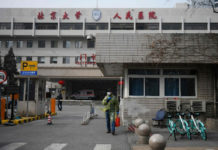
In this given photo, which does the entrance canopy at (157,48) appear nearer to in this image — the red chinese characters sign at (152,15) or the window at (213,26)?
the red chinese characters sign at (152,15)

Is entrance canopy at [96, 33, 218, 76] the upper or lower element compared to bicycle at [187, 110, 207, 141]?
upper

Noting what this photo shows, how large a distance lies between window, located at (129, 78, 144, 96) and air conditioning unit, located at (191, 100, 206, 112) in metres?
2.44

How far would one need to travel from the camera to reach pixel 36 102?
1576cm

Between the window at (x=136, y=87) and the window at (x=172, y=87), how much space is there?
122cm

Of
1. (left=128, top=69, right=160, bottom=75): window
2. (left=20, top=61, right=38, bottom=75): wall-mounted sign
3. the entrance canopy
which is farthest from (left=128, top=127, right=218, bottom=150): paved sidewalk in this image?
(left=20, top=61, right=38, bottom=75): wall-mounted sign

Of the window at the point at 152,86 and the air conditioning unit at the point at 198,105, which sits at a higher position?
the window at the point at 152,86

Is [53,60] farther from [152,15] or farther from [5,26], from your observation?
[152,15]

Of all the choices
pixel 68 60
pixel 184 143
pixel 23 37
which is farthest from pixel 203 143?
pixel 23 37

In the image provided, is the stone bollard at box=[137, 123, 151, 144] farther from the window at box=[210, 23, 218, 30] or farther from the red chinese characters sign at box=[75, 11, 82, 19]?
the window at box=[210, 23, 218, 30]

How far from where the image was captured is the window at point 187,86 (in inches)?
457

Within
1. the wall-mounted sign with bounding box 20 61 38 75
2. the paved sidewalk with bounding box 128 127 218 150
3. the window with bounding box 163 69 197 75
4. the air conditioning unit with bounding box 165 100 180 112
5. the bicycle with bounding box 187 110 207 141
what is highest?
the wall-mounted sign with bounding box 20 61 38 75

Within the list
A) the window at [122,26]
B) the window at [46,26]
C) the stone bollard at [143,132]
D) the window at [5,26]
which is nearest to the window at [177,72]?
the stone bollard at [143,132]

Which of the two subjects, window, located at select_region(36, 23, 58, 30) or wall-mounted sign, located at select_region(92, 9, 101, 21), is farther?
window, located at select_region(36, 23, 58, 30)

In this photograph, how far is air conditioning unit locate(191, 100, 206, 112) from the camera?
1087 centimetres
